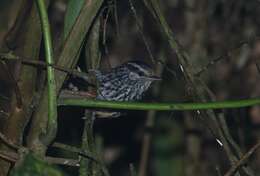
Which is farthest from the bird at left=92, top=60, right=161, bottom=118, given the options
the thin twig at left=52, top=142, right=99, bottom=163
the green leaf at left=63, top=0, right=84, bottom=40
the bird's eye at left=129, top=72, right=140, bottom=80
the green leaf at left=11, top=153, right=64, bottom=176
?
the green leaf at left=11, top=153, right=64, bottom=176

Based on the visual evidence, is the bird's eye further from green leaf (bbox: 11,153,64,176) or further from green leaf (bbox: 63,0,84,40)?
green leaf (bbox: 11,153,64,176)

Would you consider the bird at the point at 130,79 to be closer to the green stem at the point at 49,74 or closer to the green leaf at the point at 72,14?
the green leaf at the point at 72,14

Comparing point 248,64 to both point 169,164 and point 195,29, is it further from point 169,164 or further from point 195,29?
point 169,164

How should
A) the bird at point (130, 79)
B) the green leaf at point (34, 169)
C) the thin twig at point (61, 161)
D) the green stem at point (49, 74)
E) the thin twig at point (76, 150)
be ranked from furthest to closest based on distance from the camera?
the bird at point (130, 79), the thin twig at point (76, 150), the thin twig at point (61, 161), the green stem at point (49, 74), the green leaf at point (34, 169)

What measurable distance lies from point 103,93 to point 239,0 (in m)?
2.07

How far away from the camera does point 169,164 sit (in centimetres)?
553

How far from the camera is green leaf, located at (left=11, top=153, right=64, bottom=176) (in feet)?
5.50

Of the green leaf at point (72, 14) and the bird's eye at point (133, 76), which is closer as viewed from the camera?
the green leaf at point (72, 14)

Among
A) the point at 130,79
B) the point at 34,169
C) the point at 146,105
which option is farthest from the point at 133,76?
the point at 34,169

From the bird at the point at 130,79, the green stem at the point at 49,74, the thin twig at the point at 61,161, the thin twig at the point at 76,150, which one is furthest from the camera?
the bird at the point at 130,79

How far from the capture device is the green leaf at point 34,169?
5.50 ft

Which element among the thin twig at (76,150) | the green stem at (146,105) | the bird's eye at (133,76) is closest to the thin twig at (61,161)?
the thin twig at (76,150)

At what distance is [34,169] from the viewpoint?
1.69m

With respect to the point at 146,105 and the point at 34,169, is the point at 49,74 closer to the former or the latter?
the point at 146,105
